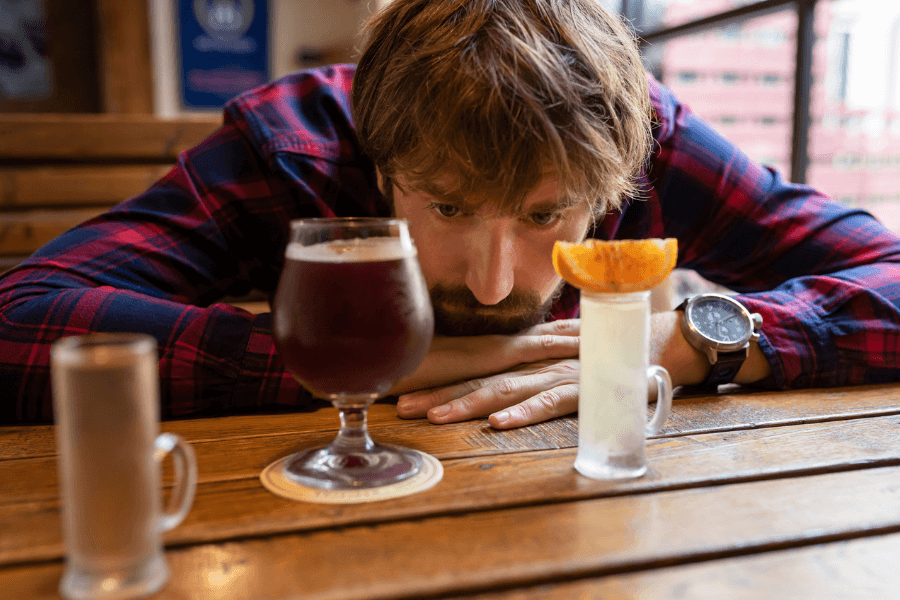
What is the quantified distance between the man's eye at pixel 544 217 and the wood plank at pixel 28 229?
6.02ft

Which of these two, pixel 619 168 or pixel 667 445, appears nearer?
pixel 667 445

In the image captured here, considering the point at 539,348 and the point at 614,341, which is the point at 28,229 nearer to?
the point at 539,348

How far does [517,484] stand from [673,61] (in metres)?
2.97

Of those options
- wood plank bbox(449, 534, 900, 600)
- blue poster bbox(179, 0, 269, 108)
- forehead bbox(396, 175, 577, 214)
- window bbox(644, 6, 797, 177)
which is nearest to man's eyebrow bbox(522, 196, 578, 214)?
forehead bbox(396, 175, 577, 214)

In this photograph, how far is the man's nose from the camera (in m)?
1.18

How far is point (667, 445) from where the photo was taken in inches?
37.9

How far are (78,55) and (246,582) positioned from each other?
514 centimetres

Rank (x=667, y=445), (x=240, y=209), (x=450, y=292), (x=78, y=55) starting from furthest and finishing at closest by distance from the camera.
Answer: (x=78, y=55) → (x=240, y=209) → (x=450, y=292) → (x=667, y=445)

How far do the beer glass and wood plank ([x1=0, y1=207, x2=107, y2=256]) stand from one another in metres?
1.99

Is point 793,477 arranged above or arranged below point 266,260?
below

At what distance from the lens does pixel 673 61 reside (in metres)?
3.33

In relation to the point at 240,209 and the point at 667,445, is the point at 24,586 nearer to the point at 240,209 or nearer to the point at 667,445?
the point at 667,445

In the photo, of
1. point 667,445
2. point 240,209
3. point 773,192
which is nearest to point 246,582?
point 667,445

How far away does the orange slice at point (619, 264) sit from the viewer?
2.62 ft
